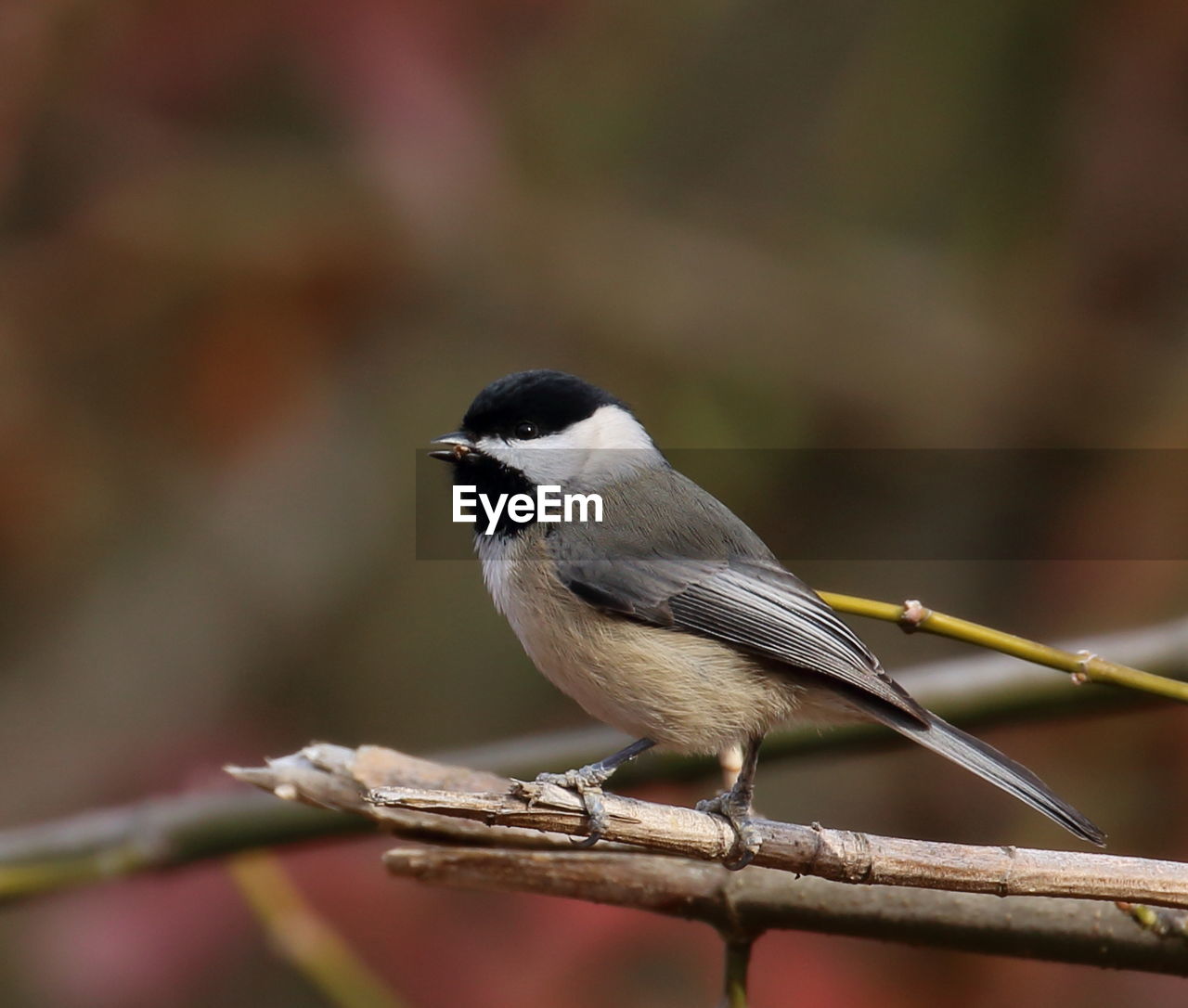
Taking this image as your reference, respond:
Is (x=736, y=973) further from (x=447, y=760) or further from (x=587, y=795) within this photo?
(x=447, y=760)

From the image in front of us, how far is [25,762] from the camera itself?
322cm

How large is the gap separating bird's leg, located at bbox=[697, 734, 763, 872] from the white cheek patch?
456 mm

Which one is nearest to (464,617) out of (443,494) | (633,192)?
(443,494)

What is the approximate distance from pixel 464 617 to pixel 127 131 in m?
1.53

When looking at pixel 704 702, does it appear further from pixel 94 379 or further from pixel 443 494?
pixel 94 379

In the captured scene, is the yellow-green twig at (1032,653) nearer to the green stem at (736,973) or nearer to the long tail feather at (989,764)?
the long tail feather at (989,764)

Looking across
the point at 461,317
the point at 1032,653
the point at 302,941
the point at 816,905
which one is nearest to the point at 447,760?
the point at 302,941

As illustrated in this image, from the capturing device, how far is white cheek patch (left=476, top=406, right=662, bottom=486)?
5.86ft

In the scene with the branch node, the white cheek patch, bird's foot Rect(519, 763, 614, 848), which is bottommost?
bird's foot Rect(519, 763, 614, 848)

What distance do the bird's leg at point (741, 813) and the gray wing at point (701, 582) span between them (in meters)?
0.16

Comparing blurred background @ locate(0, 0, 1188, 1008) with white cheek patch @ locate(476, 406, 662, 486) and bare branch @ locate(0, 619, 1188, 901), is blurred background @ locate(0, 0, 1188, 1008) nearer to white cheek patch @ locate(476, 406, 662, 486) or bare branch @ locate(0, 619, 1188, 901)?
bare branch @ locate(0, 619, 1188, 901)

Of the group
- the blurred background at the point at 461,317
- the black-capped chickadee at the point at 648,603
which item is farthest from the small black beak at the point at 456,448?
the blurred background at the point at 461,317

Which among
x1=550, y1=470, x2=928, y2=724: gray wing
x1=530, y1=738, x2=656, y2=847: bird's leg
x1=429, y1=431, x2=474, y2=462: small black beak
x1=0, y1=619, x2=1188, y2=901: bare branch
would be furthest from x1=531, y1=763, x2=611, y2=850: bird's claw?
x1=429, y1=431, x2=474, y2=462: small black beak

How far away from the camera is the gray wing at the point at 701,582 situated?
161 centimetres
